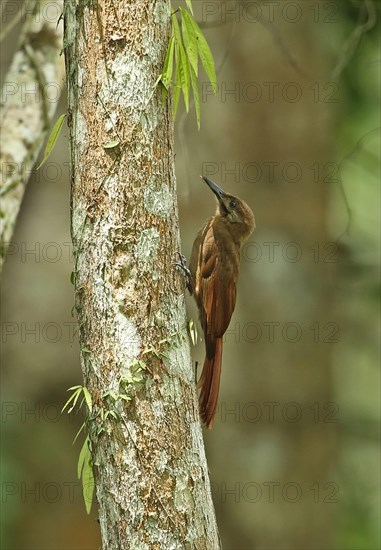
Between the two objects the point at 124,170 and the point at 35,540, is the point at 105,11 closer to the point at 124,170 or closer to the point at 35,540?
the point at 124,170

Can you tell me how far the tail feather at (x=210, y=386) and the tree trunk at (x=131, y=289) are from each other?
2.81 ft

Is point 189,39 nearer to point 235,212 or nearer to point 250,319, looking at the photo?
point 235,212

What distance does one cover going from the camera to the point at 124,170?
2258mm

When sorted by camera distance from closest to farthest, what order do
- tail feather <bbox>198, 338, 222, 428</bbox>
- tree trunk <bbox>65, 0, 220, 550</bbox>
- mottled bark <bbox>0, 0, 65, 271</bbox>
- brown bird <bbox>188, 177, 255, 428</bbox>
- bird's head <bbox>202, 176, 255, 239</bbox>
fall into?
tree trunk <bbox>65, 0, 220, 550</bbox> < tail feather <bbox>198, 338, 222, 428</bbox> < brown bird <bbox>188, 177, 255, 428</bbox> < mottled bark <bbox>0, 0, 65, 271</bbox> < bird's head <bbox>202, 176, 255, 239</bbox>

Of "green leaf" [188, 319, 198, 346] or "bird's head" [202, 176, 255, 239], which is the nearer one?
"green leaf" [188, 319, 198, 346]

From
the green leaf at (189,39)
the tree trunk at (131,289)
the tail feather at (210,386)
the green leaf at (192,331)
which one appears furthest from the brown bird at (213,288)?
the green leaf at (189,39)

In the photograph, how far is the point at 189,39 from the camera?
2393 millimetres

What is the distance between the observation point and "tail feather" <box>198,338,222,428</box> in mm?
3182

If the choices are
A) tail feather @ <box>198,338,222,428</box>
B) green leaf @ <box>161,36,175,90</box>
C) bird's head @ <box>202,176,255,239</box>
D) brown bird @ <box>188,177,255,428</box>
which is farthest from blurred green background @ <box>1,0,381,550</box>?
green leaf @ <box>161,36,175,90</box>

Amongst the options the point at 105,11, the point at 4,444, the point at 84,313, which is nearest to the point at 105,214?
the point at 84,313

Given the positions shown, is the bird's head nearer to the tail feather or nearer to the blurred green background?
the tail feather

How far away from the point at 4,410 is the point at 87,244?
295 cm

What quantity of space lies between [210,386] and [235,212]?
928mm

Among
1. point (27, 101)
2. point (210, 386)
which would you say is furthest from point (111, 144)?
point (27, 101)
